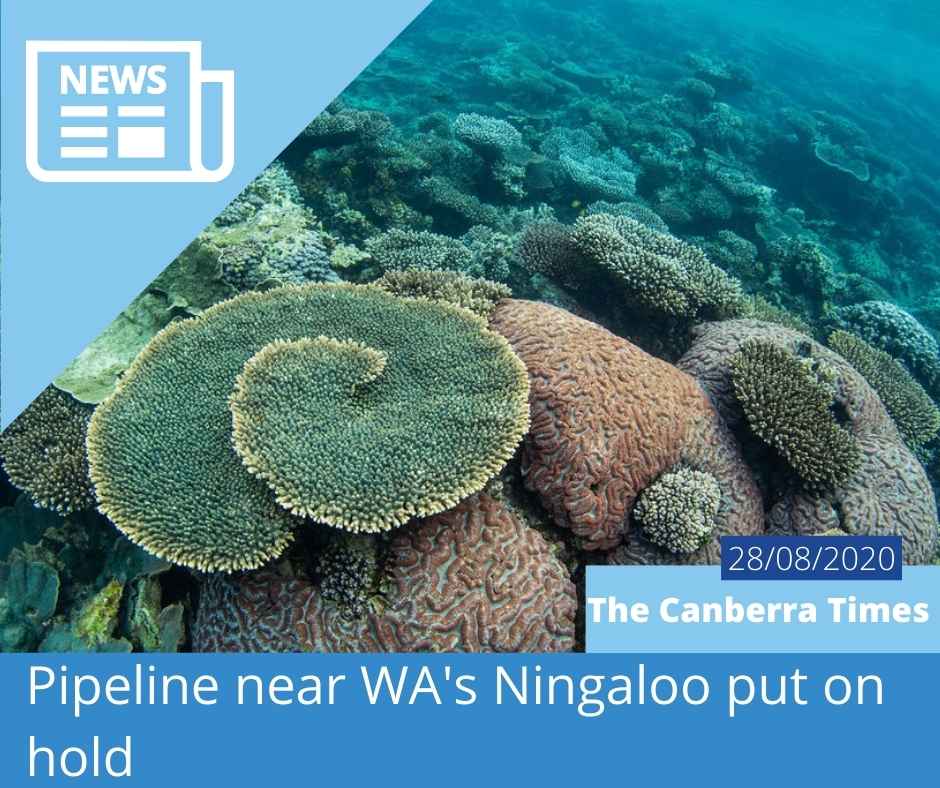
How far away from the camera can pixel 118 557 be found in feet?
12.7

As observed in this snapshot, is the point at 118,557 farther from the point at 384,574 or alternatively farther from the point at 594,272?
the point at 594,272

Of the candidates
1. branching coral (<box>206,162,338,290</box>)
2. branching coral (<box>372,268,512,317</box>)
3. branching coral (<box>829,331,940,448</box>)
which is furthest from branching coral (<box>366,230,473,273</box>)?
branching coral (<box>829,331,940,448</box>)

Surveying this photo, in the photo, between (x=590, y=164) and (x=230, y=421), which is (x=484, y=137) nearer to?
(x=590, y=164)

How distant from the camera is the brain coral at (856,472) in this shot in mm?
4621

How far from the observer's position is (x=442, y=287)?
507cm

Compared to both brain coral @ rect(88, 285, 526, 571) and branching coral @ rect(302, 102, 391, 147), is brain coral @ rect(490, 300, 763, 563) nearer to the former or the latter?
brain coral @ rect(88, 285, 526, 571)

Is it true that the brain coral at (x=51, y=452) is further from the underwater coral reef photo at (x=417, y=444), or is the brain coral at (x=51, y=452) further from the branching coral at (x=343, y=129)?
the branching coral at (x=343, y=129)

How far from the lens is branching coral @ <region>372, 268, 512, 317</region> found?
195 inches

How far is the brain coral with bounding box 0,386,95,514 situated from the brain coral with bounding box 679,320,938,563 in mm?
4466

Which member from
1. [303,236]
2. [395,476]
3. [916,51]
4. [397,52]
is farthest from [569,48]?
[916,51]

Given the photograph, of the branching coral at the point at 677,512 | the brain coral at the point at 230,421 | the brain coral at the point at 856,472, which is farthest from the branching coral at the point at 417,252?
the branching coral at the point at 677,512

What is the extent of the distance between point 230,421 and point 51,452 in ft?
4.66

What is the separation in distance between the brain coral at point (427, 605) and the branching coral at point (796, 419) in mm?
2045

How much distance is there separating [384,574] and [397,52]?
78.4 feet
